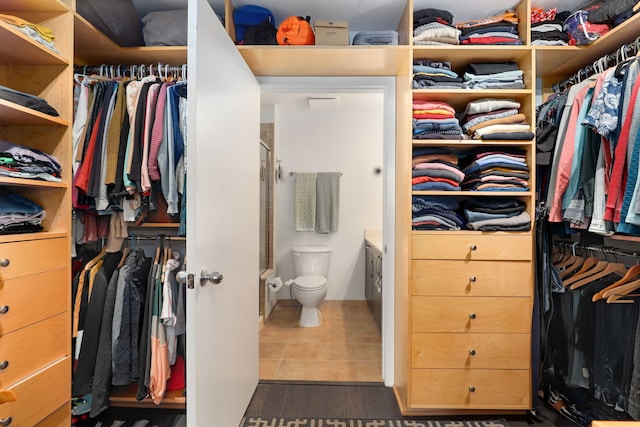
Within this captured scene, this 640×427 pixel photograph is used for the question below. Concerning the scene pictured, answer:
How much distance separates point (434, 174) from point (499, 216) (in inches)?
16.1

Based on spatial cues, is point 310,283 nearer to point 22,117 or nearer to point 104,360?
point 104,360

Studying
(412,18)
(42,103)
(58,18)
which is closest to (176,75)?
(58,18)

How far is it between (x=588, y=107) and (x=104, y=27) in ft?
7.86

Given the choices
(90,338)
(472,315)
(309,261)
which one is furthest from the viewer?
(309,261)

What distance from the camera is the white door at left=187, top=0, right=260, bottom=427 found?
3.73 ft

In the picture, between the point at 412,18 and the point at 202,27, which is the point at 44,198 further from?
the point at 412,18

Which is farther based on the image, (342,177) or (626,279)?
(342,177)

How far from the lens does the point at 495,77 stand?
180 cm

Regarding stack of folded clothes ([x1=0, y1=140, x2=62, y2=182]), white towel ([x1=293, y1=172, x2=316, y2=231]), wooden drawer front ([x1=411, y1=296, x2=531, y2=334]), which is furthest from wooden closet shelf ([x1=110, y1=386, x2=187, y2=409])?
white towel ([x1=293, y1=172, x2=316, y2=231])

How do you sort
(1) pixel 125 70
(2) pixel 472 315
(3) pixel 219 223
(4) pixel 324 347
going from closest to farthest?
(3) pixel 219 223 < (2) pixel 472 315 < (1) pixel 125 70 < (4) pixel 324 347

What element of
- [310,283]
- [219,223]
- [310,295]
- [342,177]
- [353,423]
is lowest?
[353,423]

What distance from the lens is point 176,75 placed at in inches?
74.7

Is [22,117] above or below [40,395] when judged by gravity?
above

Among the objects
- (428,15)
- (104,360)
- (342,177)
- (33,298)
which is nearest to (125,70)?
(33,298)
